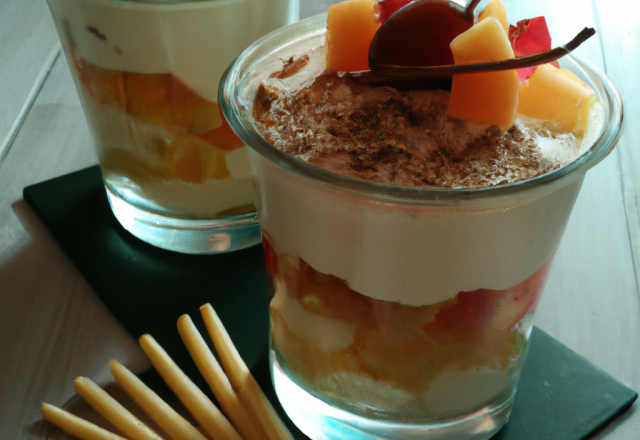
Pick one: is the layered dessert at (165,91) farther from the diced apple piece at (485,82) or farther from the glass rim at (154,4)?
the diced apple piece at (485,82)

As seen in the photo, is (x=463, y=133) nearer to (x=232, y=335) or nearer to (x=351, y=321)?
(x=351, y=321)

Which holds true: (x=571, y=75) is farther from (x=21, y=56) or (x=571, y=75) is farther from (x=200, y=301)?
(x=21, y=56)

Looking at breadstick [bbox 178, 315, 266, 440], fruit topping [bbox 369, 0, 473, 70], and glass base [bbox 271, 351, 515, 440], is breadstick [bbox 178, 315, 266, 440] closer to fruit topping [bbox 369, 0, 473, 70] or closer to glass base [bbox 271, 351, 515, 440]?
glass base [bbox 271, 351, 515, 440]

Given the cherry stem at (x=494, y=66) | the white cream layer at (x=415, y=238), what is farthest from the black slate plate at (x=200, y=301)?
the cherry stem at (x=494, y=66)

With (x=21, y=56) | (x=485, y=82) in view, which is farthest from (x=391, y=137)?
(x=21, y=56)

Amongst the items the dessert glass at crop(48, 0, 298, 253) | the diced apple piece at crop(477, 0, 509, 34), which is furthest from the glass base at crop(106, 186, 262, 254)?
the diced apple piece at crop(477, 0, 509, 34)

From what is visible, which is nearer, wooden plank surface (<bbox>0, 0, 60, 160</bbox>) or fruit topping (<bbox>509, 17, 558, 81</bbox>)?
fruit topping (<bbox>509, 17, 558, 81</bbox>)

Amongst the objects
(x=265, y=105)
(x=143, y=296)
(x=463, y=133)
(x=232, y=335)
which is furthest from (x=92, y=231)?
(x=463, y=133)

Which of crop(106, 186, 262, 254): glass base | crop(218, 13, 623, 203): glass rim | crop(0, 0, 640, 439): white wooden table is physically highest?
crop(218, 13, 623, 203): glass rim
